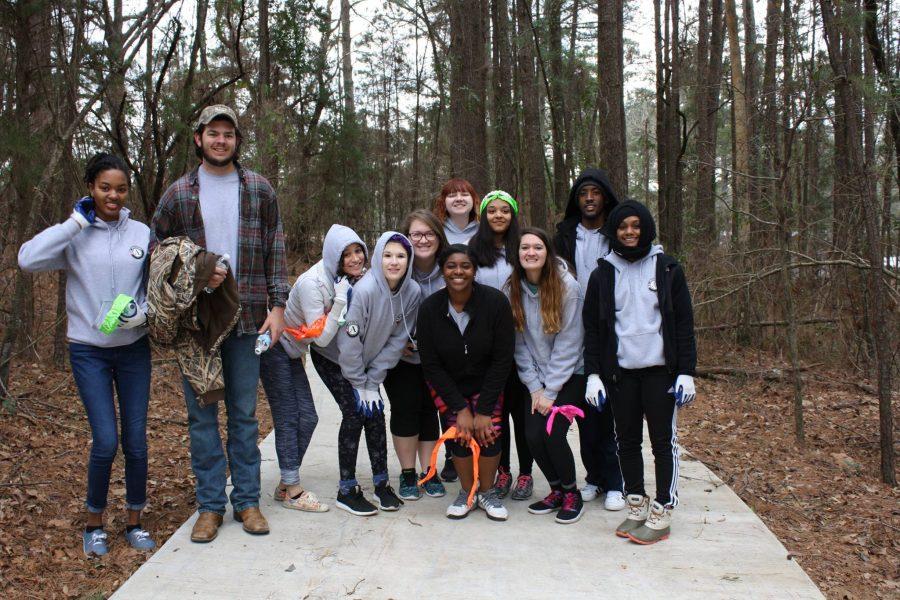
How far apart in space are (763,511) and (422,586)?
2.64 metres

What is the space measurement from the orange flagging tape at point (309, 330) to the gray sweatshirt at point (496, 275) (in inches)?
37.8

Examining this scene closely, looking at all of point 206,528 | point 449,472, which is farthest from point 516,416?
point 206,528

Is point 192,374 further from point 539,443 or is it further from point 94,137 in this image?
point 94,137

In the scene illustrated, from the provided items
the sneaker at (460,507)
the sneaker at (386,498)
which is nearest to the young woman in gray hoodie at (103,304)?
the sneaker at (386,498)

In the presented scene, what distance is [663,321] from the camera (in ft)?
12.4

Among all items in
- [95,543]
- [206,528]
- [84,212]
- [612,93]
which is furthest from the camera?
[612,93]

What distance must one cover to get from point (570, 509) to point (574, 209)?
1.84 metres

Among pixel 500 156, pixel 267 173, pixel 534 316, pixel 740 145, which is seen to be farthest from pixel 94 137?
pixel 740 145

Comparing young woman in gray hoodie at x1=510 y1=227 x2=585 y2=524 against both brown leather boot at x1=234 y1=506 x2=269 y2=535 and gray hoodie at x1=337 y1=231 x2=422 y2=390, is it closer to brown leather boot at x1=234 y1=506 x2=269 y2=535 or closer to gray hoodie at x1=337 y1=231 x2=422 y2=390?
gray hoodie at x1=337 y1=231 x2=422 y2=390

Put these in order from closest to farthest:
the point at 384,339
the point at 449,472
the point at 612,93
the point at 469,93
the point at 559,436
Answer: the point at 559,436, the point at 384,339, the point at 449,472, the point at 612,93, the point at 469,93

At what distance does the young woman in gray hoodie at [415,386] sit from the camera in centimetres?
427

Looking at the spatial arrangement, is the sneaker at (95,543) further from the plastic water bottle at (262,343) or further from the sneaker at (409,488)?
the sneaker at (409,488)

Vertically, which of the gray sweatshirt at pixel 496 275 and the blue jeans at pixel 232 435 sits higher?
the gray sweatshirt at pixel 496 275

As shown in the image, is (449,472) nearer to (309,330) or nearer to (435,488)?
(435,488)
